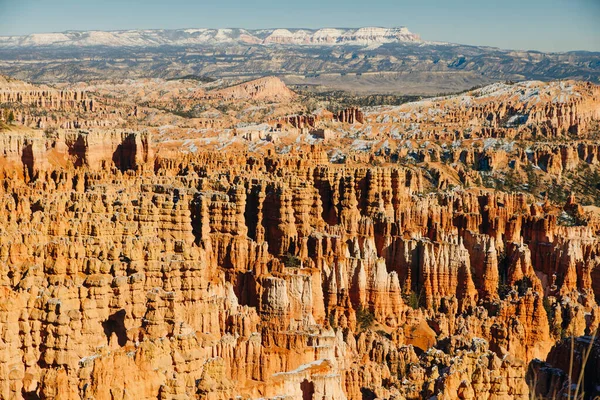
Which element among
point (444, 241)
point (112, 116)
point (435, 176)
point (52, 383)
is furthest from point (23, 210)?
point (112, 116)

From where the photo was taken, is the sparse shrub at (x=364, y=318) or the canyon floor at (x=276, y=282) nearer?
the canyon floor at (x=276, y=282)

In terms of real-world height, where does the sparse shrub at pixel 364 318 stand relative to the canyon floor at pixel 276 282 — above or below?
below

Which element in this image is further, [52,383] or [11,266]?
[11,266]

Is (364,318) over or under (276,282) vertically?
under

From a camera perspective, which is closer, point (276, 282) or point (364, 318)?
point (276, 282)

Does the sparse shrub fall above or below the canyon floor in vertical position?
below

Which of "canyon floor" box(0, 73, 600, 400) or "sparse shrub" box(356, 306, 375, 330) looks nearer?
"canyon floor" box(0, 73, 600, 400)

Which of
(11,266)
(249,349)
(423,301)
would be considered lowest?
(423,301)

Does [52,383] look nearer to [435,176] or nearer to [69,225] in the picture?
[69,225]
